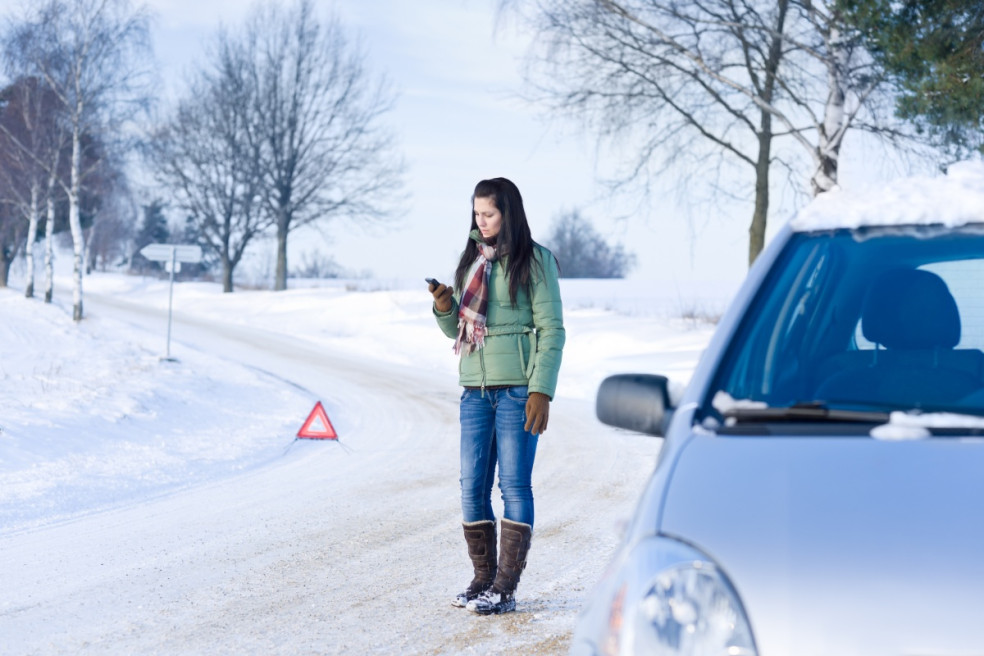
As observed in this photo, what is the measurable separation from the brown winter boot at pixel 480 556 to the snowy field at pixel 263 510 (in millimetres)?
136

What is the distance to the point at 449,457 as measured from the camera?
10609 millimetres

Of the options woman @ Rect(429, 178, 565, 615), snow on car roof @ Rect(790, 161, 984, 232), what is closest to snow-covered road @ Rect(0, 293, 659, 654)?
woman @ Rect(429, 178, 565, 615)

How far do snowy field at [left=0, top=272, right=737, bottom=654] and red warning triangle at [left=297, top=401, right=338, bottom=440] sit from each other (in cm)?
23

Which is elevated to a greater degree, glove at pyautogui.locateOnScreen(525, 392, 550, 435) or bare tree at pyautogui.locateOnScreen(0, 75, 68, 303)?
bare tree at pyautogui.locateOnScreen(0, 75, 68, 303)

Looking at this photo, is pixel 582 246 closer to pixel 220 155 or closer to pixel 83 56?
pixel 220 155

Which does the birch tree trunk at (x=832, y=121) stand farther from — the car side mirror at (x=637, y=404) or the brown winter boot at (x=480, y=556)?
the car side mirror at (x=637, y=404)

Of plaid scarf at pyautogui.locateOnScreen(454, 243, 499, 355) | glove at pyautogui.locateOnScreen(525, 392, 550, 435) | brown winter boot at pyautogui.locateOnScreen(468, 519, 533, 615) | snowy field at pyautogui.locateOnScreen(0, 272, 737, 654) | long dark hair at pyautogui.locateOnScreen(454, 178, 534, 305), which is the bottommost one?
snowy field at pyautogui.locateOnScreen(0, 272, 737, 654)

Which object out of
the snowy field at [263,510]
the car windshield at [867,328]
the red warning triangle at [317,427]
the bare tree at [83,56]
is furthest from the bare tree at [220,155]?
the car windshield at [867,328]

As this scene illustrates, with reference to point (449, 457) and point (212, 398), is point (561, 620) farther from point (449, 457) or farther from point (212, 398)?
point (212, 398)

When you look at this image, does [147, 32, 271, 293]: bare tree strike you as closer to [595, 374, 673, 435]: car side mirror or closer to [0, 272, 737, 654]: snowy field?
[0, 272, 737, 654]: snowy field

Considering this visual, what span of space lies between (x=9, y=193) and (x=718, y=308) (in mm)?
29195

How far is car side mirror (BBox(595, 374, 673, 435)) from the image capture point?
2791 mm

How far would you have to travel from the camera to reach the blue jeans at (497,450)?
4887 millimetres

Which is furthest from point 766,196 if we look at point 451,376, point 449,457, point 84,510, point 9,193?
point 9,193
